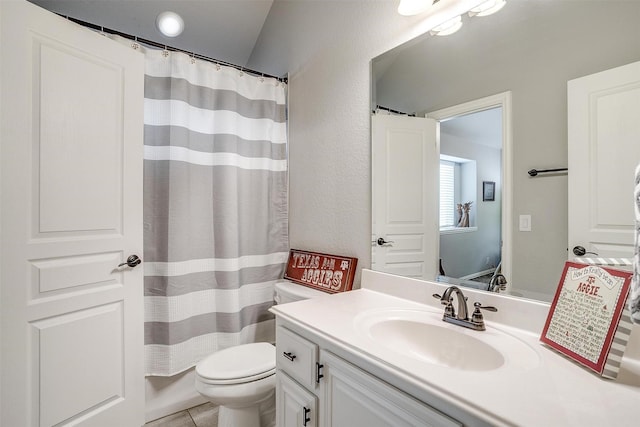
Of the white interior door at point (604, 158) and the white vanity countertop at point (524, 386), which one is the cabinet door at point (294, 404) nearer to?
the white vanity countertop at point (524, 386)

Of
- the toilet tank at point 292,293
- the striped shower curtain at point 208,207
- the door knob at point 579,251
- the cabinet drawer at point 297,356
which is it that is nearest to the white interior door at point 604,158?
the door knob at point 579,251

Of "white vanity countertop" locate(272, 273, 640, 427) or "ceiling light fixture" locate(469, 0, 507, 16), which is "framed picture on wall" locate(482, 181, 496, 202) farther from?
"ceiling light fixture" locate(469, 0, 507, 16)

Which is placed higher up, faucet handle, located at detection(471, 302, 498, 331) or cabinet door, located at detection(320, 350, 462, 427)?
faucet handle, located at detection(471, 302, 498, 331)

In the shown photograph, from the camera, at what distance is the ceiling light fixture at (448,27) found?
1.13 m

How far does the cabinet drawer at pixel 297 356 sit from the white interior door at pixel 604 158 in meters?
0.85

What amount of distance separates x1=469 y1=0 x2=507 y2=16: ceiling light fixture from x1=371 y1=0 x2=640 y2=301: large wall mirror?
2cm

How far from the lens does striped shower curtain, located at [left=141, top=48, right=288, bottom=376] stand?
1611mm

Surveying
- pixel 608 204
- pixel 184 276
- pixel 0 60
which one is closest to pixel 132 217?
pixel 184 276

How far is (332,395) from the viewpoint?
882 mm

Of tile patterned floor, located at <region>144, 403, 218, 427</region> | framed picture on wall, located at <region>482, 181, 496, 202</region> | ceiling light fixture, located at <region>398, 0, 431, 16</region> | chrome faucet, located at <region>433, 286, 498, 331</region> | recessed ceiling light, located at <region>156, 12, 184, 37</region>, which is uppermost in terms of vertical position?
recessed ceiling light, located at <region>156, 12, 184, 37</region>

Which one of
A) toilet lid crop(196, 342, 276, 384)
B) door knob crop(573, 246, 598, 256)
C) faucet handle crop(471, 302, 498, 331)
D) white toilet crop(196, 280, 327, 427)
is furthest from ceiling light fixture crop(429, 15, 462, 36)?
toilet lid crop(196, 342, 276, 384)

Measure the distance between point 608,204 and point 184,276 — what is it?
181cm

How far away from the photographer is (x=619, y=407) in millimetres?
557

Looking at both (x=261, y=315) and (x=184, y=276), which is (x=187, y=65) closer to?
(x=184, y=276)
